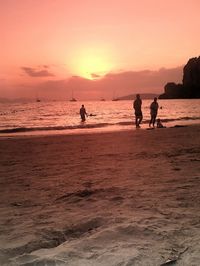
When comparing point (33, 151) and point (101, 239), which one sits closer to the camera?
point (101, 239)

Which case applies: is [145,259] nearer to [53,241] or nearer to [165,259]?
[165,259]

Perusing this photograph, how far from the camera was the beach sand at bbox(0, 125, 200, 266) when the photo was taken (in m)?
4.36

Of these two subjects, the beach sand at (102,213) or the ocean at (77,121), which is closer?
the beach sand at (102,213)

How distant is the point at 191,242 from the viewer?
4512 mm

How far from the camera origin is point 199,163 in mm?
9812

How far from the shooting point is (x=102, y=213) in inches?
232

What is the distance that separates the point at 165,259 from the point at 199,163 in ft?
19.6

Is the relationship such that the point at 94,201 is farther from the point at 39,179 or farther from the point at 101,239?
the point at 39,179

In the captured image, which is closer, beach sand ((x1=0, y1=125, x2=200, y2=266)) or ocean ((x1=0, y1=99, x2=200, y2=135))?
beach sand ((x1=0, y1=125, x2=200, y2=266))

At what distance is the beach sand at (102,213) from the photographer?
436cm

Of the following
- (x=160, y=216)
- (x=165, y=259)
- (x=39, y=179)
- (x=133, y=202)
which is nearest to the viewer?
(x=165, y=259)

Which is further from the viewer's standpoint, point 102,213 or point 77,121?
point 77,121

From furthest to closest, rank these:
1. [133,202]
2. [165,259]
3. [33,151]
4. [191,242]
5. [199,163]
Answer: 1. [33,151]
2. [199,163]
3. [133,202]
4. [191,242]
5. [165,259]

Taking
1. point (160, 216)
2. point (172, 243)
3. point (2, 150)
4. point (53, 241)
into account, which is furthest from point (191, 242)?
point (2, 150)
